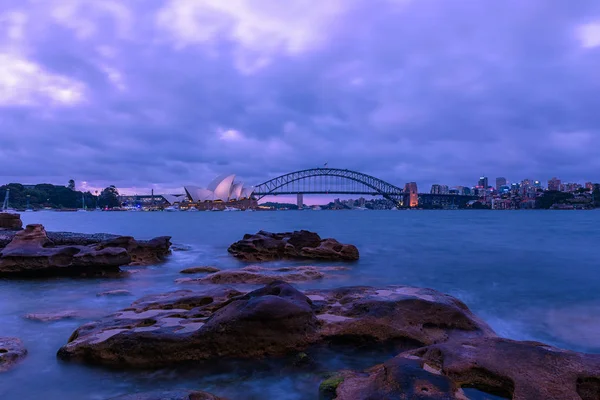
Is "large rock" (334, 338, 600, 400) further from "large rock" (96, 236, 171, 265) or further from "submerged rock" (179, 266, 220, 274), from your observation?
"large rock" (96, 236, 171, 265)

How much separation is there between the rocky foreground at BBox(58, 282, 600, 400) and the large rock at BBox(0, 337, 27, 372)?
571mm

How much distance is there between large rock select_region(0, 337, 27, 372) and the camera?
5088 mm

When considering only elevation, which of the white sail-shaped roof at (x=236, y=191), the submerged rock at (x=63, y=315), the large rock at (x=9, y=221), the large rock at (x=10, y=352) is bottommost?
the submerged rock at (x=63, y=315)

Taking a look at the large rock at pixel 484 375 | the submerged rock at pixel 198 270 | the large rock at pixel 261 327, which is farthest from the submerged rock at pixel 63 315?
the submerged rock at pixel 198 270

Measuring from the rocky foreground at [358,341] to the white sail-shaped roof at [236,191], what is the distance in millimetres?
87915

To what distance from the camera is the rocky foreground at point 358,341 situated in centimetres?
356

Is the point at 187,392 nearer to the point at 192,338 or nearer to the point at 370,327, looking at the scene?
the point at 192,338

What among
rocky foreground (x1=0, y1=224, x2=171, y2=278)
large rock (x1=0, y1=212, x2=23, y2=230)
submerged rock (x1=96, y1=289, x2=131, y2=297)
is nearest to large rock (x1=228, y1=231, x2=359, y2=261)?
rocky foreground (x1=0, y1=224, x2=171, y2=278)

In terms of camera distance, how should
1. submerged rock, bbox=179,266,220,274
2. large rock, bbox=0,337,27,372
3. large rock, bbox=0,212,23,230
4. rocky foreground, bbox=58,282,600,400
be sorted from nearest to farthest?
rocky foreground, bbox=58,282,600,400 < large rock, bbox=0,337,27,372 < submerged rock, bbox=179,266,220,274 < large rock, bbox=0,212,23,230

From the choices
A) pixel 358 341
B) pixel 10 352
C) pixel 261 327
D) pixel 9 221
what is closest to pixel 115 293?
pixel 10 352

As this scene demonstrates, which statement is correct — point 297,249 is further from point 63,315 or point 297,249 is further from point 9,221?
point 9,221

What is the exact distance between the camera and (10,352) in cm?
533

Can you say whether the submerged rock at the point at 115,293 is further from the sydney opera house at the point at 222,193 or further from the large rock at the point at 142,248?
the sydney opera house at the point at 222,193

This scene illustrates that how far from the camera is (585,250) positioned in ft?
83.9
